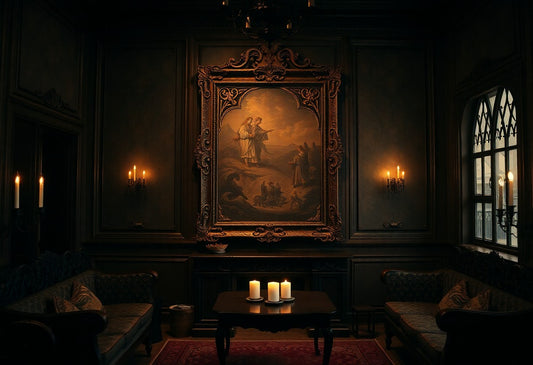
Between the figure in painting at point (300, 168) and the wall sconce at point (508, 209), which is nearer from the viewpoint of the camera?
the wall sconce at point (508, 209)

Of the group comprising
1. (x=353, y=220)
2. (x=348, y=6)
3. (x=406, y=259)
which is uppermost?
(x=348, y=6)

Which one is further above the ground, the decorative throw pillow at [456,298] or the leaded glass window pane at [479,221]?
the leaded glass window pane at [479,221]

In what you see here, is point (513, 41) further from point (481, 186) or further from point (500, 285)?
point (500, 285)

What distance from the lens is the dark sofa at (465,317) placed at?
2.69 m

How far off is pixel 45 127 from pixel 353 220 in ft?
11.0

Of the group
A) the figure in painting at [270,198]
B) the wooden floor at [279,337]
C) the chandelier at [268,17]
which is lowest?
the wooden floor at [279,337]

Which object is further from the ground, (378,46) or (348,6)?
(348,6)

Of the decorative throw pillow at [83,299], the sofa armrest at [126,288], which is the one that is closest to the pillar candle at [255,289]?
the sofa armrest at [126,288]

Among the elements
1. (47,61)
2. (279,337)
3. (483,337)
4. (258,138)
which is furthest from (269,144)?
(483,337)

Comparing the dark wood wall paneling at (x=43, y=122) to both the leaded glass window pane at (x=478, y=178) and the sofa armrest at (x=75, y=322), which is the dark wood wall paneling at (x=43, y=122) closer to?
the sofa armrest at (x=75, y=322)

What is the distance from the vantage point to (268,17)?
105 inches

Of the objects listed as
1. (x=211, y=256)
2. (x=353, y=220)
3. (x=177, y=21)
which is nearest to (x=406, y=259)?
(x=353, y=220)

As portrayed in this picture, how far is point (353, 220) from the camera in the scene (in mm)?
4906

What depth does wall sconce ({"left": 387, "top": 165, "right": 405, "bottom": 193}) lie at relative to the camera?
4.87 metres
